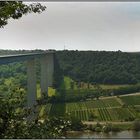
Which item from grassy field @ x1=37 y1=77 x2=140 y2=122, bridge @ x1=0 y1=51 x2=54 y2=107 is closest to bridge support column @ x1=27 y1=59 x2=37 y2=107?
bridge @ x1=0 y1=51 x2=54 y2=107

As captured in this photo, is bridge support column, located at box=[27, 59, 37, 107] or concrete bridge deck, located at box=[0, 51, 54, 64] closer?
bridge support column, located at box=[27, 59, 37, 107]

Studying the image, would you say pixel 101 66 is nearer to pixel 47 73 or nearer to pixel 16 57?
pixel 47 73

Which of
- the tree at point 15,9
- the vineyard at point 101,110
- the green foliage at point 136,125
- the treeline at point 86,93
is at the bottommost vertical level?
the green foliage at point 136,125

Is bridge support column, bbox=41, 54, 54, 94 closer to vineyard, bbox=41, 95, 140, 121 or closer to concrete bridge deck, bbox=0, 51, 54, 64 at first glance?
concrete bridge deck, bbox=0, 51, 54, 64

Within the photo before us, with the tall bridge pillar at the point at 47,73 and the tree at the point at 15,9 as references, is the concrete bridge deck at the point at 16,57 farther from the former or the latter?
the tree at the point at 15,9

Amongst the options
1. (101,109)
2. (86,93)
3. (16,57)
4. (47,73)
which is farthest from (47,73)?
(101,109)

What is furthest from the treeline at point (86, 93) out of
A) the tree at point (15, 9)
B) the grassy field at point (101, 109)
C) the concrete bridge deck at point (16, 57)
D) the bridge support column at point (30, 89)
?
the tree at point (15, 9)
